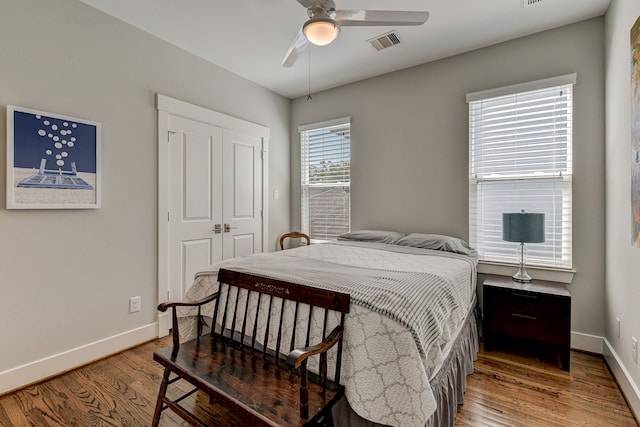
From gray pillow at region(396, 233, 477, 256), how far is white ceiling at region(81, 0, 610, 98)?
1883mm

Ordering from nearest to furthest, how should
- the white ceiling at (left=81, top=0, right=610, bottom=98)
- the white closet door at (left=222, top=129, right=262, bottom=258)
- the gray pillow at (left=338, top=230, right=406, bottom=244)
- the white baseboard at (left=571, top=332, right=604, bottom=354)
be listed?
the white ceiling at (left=81, top=0, right=610, bottom=98) < the white baseboard at (left=571, top=332, right=604, bottom=354) < the gray pillow at (left=338, top=230, right=406, bottom=244) < the white closet door at (left=222, top=129, right=262, bottom=258)

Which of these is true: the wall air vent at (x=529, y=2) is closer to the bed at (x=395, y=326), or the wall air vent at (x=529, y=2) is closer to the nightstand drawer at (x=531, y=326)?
the bed at (x=395, y=326)

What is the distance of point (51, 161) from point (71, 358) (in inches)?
58.9

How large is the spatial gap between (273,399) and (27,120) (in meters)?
2.44

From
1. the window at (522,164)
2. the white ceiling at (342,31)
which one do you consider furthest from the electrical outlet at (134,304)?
the window at (522,164)

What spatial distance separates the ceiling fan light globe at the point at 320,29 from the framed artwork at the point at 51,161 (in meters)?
1.86

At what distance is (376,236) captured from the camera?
10.8 ft

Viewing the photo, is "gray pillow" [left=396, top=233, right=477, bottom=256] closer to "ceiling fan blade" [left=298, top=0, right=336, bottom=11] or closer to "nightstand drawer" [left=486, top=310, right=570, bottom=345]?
"nightstand drawer" [left=486, top=310, right=570, bottom=345]

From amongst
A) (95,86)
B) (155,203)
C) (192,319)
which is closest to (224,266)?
(192,319)

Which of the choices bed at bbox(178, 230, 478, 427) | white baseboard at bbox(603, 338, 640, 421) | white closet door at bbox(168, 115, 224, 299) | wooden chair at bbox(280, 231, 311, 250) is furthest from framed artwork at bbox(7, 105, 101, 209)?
white baseboard at bbox(603, 338, 640, 421)

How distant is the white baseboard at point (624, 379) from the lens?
1.77m

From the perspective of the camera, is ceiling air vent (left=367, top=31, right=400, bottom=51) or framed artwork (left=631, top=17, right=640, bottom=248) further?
ceiling air vent (left=367, top=31, right=400, bottom=51)

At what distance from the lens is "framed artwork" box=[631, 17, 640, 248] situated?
5.69 ft

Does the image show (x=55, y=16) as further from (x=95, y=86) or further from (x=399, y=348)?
(x=399, y=348)
